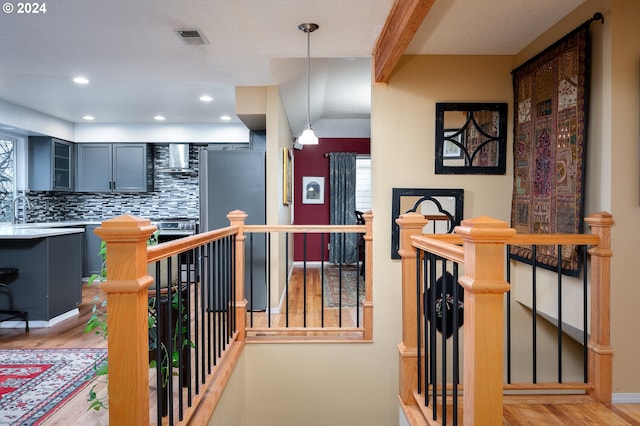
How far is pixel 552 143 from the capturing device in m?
2.71

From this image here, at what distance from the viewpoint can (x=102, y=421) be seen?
221 centimetres

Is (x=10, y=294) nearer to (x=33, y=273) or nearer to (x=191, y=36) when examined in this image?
(x=33, y=273)

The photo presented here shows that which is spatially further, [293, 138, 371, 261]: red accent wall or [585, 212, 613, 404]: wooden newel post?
[293, 138, 371, 261]: red accent wall

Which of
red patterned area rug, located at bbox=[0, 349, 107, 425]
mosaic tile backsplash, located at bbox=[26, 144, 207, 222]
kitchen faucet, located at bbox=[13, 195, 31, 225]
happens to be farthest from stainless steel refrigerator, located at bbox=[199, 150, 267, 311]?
kitchen faucet, located at bbox=[13, 195, 31, 225]

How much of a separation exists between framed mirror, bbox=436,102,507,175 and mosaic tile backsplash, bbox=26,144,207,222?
4376 mm

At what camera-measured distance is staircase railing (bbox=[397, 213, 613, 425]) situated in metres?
1.25

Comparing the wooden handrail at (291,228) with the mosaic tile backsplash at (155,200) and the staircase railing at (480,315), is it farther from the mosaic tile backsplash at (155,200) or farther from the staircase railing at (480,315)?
the mosaic tile backsplash at (155,200)

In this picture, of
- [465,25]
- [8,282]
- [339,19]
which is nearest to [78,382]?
[8,282]

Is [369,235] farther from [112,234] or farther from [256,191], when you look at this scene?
[112,234]

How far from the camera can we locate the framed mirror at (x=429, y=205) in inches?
130

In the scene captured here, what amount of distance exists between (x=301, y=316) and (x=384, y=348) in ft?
3.35

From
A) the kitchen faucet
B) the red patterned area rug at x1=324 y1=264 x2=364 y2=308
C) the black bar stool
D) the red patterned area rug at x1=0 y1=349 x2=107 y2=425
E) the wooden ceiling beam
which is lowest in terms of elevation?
the red patterned area rug at x1=0 y1=349 x2=107 y2=425

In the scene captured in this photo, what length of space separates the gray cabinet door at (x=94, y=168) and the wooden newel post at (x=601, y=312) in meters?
6.37

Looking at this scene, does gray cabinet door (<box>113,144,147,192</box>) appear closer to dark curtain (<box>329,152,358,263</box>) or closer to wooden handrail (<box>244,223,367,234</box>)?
dark curtain (<box>329,152,358,263</box>)
